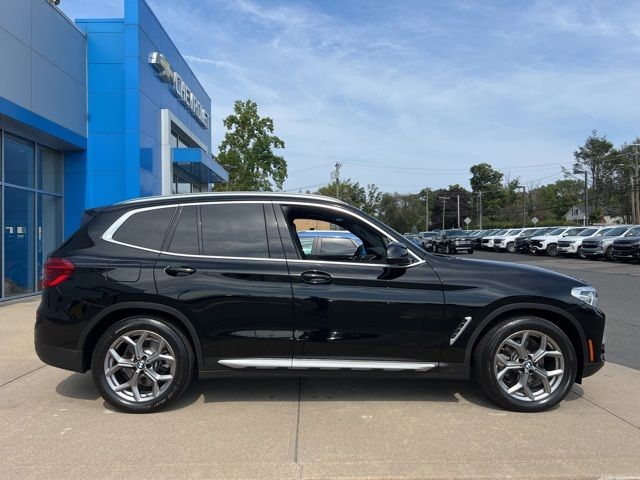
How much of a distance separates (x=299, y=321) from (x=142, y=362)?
138 centimetres

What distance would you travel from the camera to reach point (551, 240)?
3011cm

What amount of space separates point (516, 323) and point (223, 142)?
28.1m

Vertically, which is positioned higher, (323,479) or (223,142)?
(223,142)

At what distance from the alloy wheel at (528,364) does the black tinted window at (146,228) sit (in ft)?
10.2

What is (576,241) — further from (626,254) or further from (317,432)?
(317,432)

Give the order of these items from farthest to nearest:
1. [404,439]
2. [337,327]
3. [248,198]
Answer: [248,198], [337,327], [404,439]

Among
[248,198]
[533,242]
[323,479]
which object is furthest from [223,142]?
[323,479]

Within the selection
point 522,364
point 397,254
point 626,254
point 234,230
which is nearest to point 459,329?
point 522,364

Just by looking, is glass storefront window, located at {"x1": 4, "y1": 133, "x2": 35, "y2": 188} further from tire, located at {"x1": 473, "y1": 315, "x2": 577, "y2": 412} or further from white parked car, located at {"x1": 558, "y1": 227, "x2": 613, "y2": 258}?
white parked car, located at {"x1": 558, "y1": 227, "x2": 613, "y2": 258}

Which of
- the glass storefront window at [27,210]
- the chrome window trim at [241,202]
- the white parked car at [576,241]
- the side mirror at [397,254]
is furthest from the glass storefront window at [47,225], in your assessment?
the white parked car at [576,241]

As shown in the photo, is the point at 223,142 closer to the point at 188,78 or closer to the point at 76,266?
the point at 188,78

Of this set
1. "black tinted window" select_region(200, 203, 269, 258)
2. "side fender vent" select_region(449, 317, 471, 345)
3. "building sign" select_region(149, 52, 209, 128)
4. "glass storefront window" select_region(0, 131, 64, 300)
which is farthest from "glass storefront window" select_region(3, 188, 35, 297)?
"side fender vent" select_region(449, 317, 471, 345)

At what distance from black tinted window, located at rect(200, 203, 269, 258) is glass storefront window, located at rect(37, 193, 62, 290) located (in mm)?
9764

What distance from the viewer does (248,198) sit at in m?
4.70
